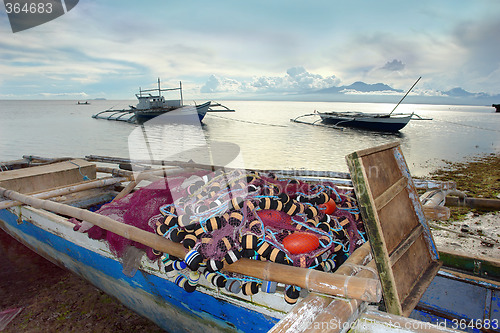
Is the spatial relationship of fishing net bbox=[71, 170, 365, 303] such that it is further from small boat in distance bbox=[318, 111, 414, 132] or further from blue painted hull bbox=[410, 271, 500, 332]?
small boat in distance bbox=[318, 111, 414, 132]

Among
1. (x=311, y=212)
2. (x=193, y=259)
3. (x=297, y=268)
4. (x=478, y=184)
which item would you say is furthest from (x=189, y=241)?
(x=478, y=184)

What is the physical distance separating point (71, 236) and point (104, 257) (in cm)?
77

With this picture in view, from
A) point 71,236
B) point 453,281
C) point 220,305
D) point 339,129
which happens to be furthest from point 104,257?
point 339,129

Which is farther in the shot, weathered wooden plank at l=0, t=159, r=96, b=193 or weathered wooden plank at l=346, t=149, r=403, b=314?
weathered wooden plank at l=0, t=159, r=96, b=193

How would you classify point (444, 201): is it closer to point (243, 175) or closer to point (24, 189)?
point (243, 175)

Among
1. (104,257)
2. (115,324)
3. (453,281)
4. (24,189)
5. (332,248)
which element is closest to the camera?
(332,248)

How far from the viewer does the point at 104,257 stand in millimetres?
3996

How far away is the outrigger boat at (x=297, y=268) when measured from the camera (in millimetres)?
1984

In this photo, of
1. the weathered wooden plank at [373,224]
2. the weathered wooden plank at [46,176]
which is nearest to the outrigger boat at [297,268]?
the weathered wooden plank at [373,224]

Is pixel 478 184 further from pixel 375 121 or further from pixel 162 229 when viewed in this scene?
pixel 375 121

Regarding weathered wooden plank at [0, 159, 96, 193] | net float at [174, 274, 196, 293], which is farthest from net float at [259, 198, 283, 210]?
weathered wooden plank at [0, 159, 96, 193]

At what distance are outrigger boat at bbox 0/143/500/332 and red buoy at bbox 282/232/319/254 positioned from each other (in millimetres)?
29

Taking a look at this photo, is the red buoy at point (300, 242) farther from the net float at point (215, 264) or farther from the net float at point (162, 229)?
the net float at point (162, 229)

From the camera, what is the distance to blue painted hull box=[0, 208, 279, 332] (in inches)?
116
